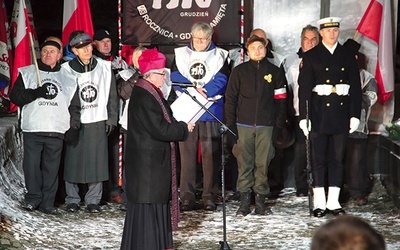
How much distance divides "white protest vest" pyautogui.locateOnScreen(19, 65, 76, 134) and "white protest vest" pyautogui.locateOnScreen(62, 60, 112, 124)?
274 millimetres

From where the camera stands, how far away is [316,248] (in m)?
2.45

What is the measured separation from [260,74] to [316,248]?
22.8 ft

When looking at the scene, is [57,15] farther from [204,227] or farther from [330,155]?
[204,227]

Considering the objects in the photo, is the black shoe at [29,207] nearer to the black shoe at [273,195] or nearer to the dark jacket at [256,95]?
→ the dark jacket at [256,95]

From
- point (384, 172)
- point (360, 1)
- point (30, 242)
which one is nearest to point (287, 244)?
point (30, 242)

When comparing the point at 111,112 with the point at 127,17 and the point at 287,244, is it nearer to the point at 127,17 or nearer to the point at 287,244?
the point at 127,17

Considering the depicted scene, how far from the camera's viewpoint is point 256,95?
9328mm

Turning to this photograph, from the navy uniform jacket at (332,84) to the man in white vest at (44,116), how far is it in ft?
8.64

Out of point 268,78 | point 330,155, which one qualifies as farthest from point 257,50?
point 330,155

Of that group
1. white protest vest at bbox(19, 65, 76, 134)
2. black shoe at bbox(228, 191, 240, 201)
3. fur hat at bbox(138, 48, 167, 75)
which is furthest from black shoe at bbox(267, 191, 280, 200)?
fur hat at bbox(138, 48, 167, 75)

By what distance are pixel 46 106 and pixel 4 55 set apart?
325 centimetres

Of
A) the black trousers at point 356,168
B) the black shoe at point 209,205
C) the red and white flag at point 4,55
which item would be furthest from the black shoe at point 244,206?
the red and white flag at point 4,55

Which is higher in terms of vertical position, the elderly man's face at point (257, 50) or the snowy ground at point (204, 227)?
the elderly man's face at point (257, 50)

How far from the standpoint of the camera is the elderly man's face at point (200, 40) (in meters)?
9.59
